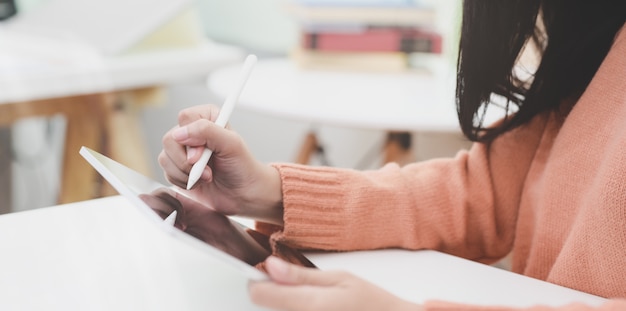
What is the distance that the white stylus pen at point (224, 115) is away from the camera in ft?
1.70

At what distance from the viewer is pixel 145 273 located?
510 mm

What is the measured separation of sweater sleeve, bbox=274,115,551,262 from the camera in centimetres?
60

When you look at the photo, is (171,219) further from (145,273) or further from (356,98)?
(356,98)

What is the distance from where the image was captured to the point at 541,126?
70cm

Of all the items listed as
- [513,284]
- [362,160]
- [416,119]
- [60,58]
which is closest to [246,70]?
[513,284]

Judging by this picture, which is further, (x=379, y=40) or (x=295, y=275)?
(x=379, y=40)

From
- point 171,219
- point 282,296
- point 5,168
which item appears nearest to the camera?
point 282,296

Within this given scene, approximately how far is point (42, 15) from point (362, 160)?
909mm

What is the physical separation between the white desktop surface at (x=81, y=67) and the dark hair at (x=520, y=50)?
2.61ft

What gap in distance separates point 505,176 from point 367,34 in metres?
0.80

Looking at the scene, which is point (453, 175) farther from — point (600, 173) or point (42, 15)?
point (42, 15)

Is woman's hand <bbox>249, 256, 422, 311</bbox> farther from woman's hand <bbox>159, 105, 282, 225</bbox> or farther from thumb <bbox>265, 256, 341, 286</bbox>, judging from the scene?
woman's hand <bbox>159, 105, 282, 225</bbox>

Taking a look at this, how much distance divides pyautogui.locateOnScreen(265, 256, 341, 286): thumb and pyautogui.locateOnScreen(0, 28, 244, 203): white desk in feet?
3.08

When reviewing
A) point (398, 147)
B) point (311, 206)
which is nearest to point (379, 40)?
point (398, 147)
